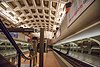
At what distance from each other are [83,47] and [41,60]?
4.55 feet

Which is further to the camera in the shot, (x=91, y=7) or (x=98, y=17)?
(x=91, y=7)

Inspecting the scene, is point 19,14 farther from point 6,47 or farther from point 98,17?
point 98,17

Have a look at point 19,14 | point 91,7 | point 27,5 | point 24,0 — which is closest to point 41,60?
point 91,7

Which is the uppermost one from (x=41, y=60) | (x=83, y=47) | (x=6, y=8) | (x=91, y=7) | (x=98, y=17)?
(x=6, y=8)

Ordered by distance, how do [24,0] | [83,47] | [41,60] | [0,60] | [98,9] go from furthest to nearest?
1. [24,0]
2. [83,47]
3. [41,60]
4. [0,60]
5. [98,9]

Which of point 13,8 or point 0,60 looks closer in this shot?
point 0,60

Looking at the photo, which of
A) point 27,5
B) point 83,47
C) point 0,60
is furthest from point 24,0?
point 0,60

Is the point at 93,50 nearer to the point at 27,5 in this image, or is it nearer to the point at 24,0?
the point at 24,0

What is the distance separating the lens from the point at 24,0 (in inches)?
549

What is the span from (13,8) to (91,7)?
14.6 m

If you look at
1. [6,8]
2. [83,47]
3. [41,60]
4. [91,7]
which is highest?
[6,8]

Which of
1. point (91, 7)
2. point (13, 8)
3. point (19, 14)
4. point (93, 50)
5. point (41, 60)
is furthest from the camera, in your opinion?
point (19, 14)

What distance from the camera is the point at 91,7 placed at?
1.24m

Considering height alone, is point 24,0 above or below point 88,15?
above
